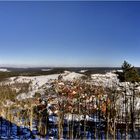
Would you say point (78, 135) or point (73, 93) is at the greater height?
point (73, 93)

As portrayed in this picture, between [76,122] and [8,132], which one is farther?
[76,122]

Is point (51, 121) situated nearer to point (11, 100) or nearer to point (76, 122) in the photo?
point (76, 122)

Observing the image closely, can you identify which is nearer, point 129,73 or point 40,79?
point 129,73

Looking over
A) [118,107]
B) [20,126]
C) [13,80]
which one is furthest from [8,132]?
[13,80]

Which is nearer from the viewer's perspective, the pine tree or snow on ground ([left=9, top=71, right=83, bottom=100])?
the pine tree

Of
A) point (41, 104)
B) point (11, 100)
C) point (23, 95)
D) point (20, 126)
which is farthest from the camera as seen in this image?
point (23, 95)

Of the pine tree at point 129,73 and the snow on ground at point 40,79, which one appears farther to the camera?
the snow on ground at point 40,79

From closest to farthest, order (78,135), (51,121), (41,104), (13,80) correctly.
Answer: (78,135)
(51,121)
(41,104)
(13,80)

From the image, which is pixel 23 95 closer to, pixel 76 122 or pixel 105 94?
pixel 105 94

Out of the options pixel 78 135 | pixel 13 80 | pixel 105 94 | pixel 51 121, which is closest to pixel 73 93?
pixel 105 94
